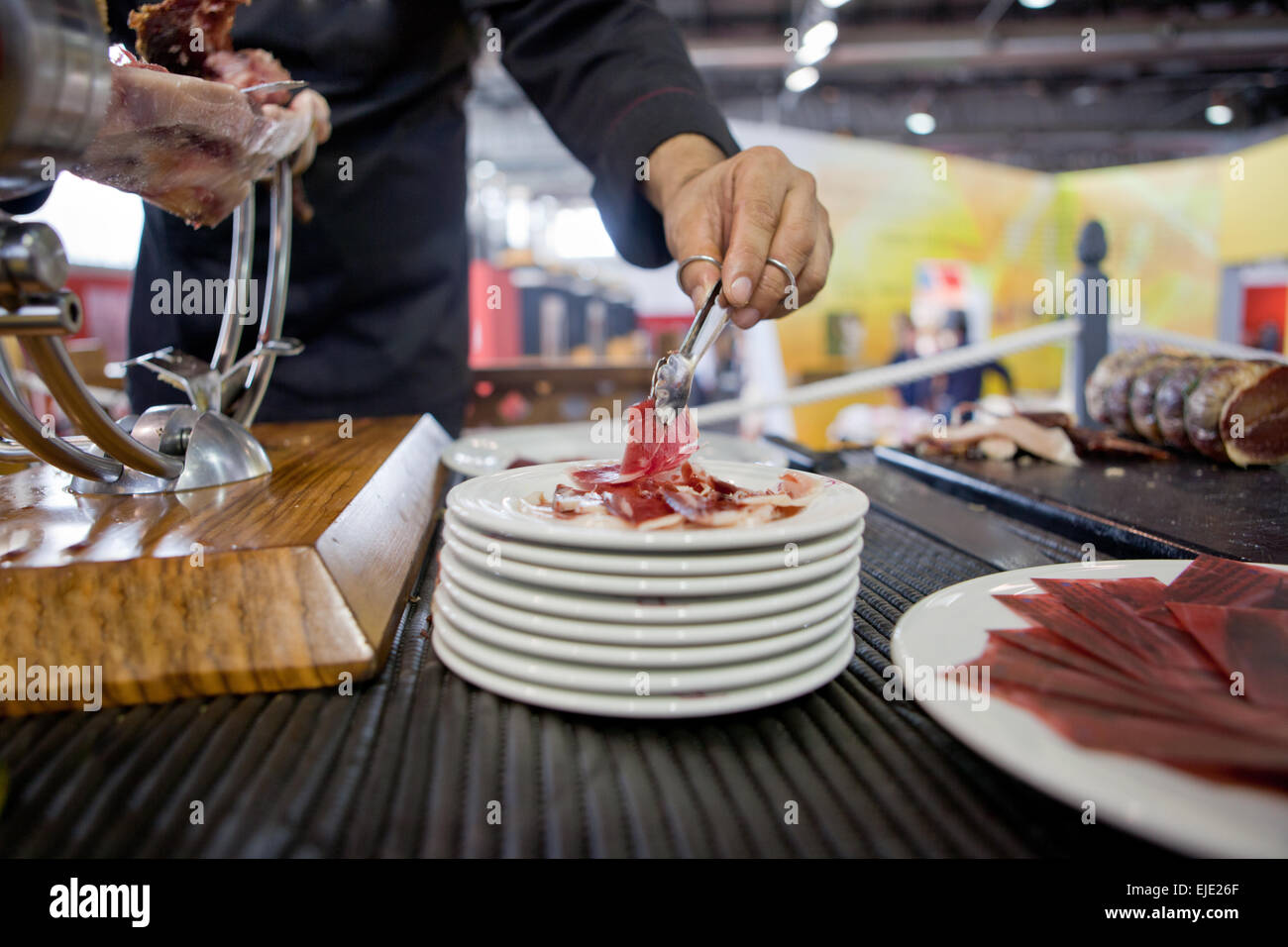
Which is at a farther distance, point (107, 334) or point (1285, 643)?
point (107, 334)

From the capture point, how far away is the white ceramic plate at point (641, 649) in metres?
0.58

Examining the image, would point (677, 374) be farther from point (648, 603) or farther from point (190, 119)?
point (190, 119)

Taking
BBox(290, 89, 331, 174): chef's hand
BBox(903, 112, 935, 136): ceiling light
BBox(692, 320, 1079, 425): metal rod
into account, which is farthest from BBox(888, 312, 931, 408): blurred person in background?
BBox(290, 89, 331, 174): chef's hand

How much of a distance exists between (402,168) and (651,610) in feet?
4.56

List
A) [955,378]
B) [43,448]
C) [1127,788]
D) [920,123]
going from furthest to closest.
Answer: [920,123], [955,378], [43,448], [1127,788]

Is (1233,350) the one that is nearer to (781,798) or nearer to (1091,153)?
(781,798)

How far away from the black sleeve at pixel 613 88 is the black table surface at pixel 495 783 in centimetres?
95

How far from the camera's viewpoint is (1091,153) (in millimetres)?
14742

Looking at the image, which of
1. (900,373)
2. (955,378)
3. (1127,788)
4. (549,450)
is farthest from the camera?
(955,378)

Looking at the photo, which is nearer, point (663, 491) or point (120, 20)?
point (663, 491)

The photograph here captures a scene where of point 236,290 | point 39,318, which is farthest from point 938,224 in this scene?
point 39,318

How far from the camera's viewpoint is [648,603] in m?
0.59

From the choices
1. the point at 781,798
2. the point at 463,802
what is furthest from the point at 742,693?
A: the point at 463,802
